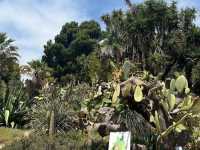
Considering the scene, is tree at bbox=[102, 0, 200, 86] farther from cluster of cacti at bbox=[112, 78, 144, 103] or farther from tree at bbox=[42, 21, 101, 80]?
cluster of cacti at bbox=[112, 78, 144, 103]

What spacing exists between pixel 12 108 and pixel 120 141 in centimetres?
1400

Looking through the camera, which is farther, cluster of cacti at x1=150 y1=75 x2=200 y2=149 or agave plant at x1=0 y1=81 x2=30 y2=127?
agave plant at x1=0 y1=81 x2=30 y2=127

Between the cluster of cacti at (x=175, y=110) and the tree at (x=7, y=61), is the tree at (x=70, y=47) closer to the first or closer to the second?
the tree at (x=7, y=61)

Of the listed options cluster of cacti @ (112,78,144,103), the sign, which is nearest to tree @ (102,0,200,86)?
cluster of cacti @ (112,78,144,103)

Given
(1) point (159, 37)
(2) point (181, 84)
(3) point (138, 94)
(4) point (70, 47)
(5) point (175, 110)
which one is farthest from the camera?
(4) point (70, 47)

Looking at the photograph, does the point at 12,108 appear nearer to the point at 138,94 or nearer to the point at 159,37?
the point at 138,94

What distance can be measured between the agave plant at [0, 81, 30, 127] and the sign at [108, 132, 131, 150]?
43.1ft

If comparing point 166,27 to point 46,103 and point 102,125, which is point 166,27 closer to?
point 46,103

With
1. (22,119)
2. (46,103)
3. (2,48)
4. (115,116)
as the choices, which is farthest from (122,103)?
(2,48)

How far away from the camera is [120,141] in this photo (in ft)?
44.5

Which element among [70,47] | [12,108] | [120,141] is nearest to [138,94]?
[120,141]

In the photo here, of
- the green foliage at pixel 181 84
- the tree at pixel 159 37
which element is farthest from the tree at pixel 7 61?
the green foliage at pixel 181 84

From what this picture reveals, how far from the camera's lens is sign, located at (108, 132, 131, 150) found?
1342cm

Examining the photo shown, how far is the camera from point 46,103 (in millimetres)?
21484
